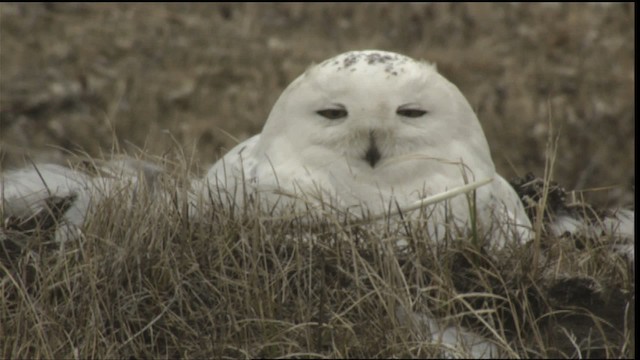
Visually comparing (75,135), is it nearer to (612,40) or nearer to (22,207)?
(612,40)

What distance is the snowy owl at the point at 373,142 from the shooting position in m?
3.98

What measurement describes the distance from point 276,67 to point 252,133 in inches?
36.1

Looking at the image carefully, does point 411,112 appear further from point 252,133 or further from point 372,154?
point 252,133

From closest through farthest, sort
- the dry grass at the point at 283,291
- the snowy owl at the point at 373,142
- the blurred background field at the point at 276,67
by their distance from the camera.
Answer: the dry grass at the point at 283,291
the snowy owl at the point at 373,142
the blurred background field at the point at 276,67

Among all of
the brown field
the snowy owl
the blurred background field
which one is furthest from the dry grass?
the blurred background field

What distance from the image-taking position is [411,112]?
13.3ft

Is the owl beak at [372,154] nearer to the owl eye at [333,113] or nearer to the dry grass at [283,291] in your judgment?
the owl eye at [333,113]

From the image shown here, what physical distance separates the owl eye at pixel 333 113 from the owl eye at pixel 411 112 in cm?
15

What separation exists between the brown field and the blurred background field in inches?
0.7

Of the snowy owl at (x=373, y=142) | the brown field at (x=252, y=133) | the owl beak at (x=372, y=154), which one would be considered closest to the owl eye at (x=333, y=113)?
the snowy owl at (x=373, y=142)

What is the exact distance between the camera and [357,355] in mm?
3092

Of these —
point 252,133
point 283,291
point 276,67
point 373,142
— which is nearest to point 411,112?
point 373,142

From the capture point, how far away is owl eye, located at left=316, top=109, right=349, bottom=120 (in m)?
4.04

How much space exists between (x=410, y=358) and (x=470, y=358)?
5.3 inches
